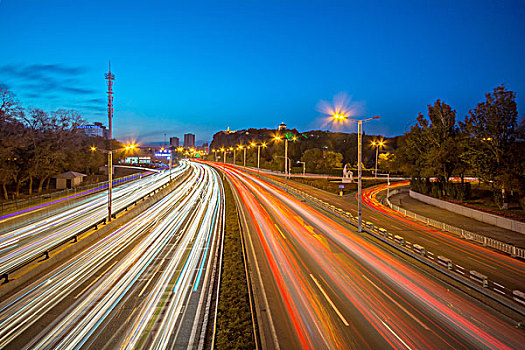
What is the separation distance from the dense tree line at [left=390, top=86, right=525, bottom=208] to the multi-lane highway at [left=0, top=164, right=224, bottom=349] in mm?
34353

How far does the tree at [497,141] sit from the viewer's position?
3334 centimetres

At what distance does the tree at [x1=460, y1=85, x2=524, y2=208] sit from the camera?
3334cm

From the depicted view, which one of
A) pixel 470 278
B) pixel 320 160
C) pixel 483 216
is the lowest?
pixel 470 278

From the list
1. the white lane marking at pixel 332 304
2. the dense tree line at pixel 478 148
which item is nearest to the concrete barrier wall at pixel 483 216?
the dense tree line at pixel 478 148

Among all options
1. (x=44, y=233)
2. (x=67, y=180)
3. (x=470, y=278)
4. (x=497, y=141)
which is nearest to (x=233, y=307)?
(x=470, y=278)

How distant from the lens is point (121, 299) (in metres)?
12.1

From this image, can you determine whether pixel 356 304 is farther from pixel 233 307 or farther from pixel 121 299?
pixel 121 299

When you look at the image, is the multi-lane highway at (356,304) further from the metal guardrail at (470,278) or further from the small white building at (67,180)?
the small white building at (67,180)

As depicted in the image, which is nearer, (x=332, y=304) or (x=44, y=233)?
(x=332, y=304)

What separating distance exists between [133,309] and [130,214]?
766 inches

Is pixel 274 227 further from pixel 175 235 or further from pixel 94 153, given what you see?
pixel 94 153

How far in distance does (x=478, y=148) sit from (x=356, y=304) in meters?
36.2

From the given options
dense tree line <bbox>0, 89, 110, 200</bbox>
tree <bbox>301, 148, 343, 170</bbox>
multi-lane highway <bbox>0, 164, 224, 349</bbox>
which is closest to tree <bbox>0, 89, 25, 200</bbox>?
dense tree line <bbox>0, 89, 110, 200</bbox>

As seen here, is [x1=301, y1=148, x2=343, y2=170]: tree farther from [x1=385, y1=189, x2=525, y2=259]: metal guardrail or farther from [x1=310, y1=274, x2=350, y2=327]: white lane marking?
[x1=310, y1=274, x2=350, y2=327]: white lane marking
